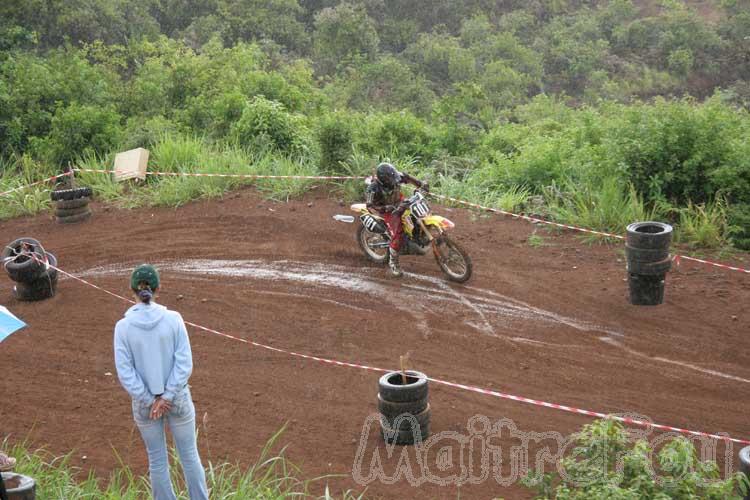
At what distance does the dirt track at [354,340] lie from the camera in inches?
308

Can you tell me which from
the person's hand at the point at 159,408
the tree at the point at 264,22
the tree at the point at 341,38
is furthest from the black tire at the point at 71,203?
the tree at the point at 341,38

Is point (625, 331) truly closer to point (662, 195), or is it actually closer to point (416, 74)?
point (662, 195)

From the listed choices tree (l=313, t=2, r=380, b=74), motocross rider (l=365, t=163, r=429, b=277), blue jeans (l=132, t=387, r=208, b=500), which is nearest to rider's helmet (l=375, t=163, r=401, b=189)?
motocross rider (l=365, t=163, r=429, b=277)

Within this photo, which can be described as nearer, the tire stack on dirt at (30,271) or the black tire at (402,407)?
the black tire at (402,407)

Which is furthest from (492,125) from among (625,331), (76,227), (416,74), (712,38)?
(712,38)

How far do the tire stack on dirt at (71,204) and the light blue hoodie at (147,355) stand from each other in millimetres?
9090

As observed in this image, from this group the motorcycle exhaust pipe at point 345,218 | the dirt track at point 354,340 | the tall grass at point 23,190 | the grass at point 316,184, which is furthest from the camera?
the tall grass at point 23,190

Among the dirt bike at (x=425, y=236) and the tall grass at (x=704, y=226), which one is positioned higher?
the dirt bike at (x=425, y=236)

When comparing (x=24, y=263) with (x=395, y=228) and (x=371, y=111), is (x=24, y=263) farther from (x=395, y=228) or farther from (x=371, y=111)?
(x=371, y=111)

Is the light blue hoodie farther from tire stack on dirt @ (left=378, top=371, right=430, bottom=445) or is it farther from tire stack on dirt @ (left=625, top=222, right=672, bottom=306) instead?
tire stack on dirt @ (left=625, top=222, right=672, bottom=306)

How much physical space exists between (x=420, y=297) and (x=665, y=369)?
3073 mm

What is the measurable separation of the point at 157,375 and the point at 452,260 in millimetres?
5746

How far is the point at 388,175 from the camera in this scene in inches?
438

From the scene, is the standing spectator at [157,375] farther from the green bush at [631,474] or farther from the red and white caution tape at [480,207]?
the red and white caution tape at [480,207]
